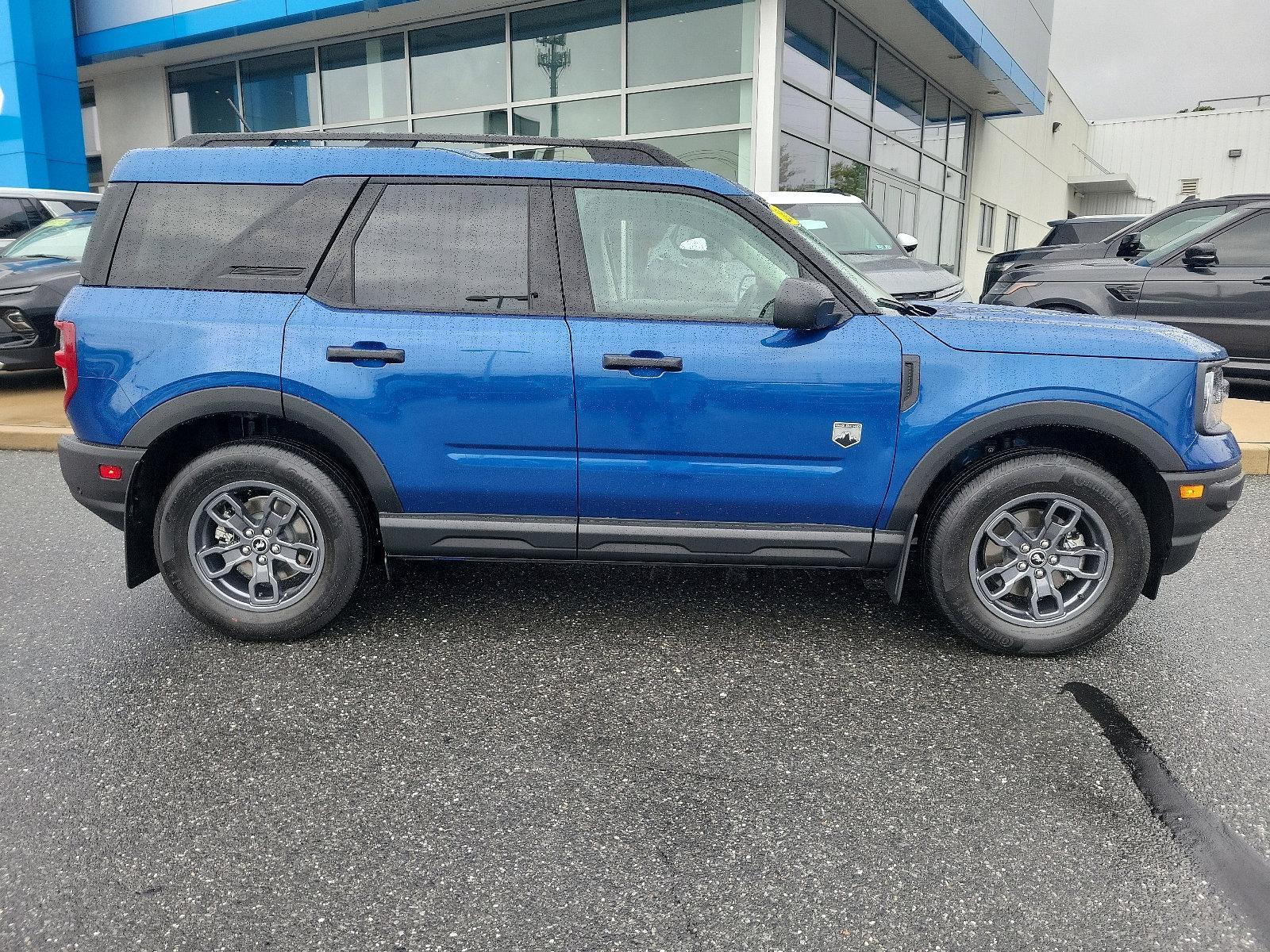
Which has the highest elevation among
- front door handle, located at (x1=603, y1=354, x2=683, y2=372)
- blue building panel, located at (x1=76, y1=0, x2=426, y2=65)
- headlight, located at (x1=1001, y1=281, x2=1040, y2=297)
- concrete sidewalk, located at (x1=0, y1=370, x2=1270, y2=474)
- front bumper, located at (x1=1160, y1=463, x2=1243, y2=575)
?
blue building panel, located at (x1=76, y1=0, x2=426, y2=65)

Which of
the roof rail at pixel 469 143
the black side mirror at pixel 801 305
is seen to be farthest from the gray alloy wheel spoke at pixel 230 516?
the black side mirror at pixel 801 305

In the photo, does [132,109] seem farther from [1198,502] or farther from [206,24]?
[1198,502]

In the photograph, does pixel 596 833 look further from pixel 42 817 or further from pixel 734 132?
pixel 734 132

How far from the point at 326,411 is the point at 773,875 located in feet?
7.18

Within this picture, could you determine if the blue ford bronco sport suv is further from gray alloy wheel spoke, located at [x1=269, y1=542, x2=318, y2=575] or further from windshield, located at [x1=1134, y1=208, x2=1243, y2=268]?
windshield, located at [x1=1134, y1=208, x2=1243, y2=268]

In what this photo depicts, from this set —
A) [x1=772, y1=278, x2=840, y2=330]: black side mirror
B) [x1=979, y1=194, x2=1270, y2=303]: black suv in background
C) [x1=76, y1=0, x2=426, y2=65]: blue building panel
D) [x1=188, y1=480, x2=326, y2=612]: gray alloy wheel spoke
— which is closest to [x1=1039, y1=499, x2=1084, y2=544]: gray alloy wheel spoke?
[x1=772, y1=278, x2=840, y2=330]: black side mirror

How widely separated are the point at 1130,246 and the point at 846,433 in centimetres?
711

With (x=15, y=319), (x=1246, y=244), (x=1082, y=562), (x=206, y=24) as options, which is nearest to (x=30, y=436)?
(x=15, y=319)

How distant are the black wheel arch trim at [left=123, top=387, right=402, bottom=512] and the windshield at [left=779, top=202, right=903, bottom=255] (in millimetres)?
6773

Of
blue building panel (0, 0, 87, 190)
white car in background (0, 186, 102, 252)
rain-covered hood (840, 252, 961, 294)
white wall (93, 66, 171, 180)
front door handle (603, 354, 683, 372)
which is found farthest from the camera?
white wall (93, 66, 171, 180)

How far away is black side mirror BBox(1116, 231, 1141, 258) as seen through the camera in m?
8.68

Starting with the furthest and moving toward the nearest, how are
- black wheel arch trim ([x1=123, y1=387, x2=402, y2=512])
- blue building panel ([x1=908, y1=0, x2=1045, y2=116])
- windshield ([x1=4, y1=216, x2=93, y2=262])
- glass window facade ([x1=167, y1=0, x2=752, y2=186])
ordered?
blue building panel ([x1=908, y1=0, x2=1045, y2=116]) < glass window facade ([x1=167, y1=0, x2=752, y2=186]) < windshield ([x1=4, y1=216, x2=93, y2=262]) < black wheel arch trim ([x1=123, y1=387, x2=402, y2=512])

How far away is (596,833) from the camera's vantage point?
2350mm

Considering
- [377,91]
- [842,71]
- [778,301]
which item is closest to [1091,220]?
[842,71]
